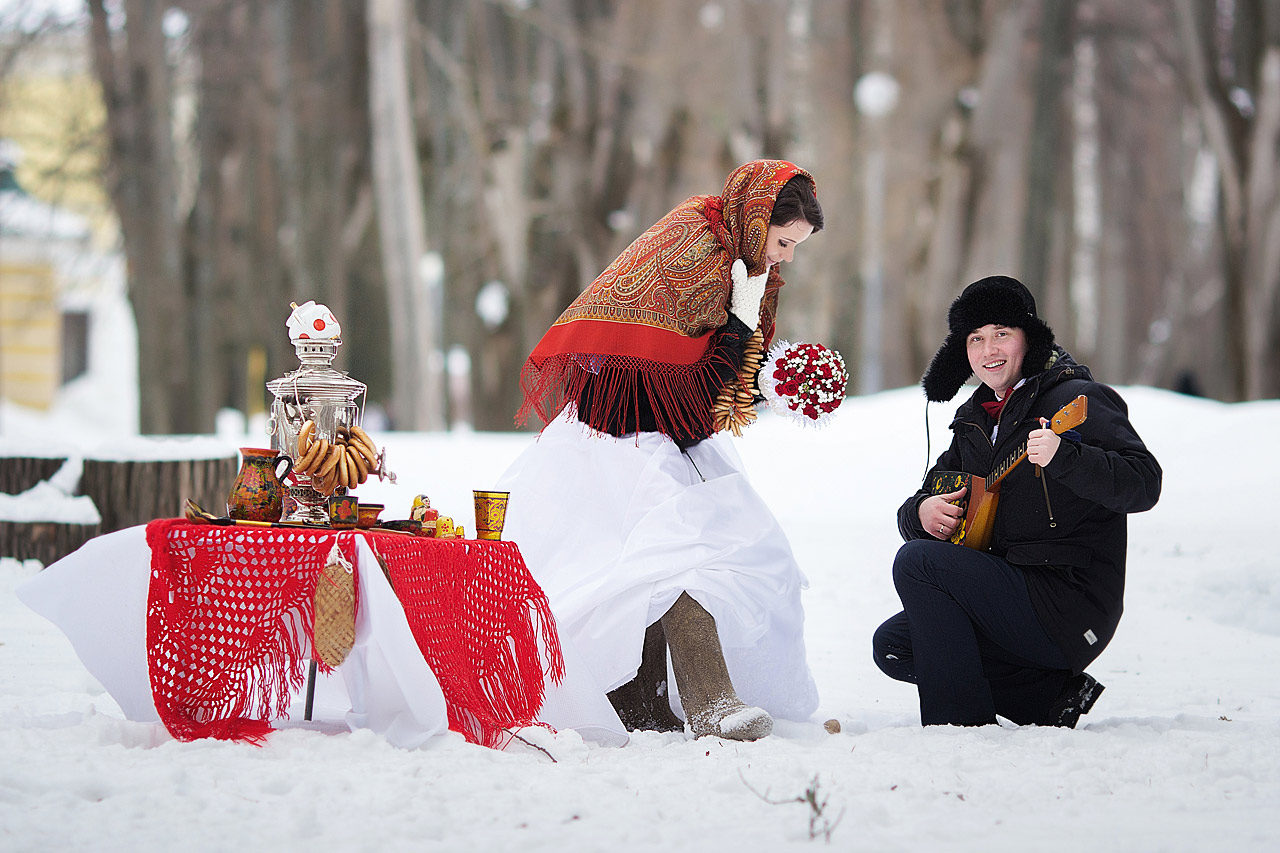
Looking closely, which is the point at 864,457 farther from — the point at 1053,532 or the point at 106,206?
the point at 106,206

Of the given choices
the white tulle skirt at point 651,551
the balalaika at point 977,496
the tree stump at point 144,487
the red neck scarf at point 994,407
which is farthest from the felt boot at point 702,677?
the tree stump at point 144,487

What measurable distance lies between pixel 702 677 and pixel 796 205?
58.5 inches

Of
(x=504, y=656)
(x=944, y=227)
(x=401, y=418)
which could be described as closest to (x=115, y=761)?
(x=504, y=656)

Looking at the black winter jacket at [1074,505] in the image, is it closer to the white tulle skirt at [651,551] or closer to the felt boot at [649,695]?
the white tulle skirt at [651,551]

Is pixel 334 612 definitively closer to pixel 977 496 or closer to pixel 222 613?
pixel 222 613

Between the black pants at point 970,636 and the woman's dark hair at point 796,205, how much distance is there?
107 cm

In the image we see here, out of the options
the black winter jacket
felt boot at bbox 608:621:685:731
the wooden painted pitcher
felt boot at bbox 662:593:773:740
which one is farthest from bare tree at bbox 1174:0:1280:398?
the wooden painted pitcher

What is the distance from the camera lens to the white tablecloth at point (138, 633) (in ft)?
9.86

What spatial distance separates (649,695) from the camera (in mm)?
3756

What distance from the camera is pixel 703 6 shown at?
17984 mm

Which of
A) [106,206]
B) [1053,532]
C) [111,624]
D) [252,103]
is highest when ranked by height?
[252,103]

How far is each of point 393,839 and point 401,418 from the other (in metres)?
11.7

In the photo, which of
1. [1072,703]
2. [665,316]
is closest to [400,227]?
[665,316]

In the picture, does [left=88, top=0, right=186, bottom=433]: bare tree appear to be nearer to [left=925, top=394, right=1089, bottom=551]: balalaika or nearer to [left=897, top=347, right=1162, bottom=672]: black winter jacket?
[left=925, top=394, right=1089, bottom=551]: balalaika
